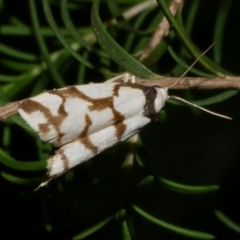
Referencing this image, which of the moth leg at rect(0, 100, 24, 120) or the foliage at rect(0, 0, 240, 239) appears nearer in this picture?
the moth leg at rect(0, 100, 24, 120)

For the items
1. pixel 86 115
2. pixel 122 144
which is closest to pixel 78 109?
pixel 86 115

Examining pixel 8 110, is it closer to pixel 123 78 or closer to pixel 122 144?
pixel 123 78

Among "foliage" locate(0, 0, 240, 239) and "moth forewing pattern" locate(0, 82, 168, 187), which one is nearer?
"moth forewing pattern" locate(0, 82, 168, 187)

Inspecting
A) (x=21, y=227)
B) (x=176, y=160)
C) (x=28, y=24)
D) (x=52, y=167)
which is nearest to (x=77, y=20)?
(x=28, y=24)

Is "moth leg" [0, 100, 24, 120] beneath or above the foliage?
above

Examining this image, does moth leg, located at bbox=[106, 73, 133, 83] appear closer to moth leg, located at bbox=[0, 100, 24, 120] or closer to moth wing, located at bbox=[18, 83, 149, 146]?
moth wing, located at bbox=[18, 83, 149, 146]

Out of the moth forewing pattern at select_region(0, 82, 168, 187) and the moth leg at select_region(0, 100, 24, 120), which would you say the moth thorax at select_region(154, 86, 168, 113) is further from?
the moth leg at select_region(0, 100, 24, 120)

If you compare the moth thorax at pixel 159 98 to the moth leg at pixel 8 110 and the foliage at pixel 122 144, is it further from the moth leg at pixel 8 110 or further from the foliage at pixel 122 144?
the moth leg at pixel 8 110

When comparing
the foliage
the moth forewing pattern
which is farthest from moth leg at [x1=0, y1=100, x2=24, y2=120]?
the foliage
